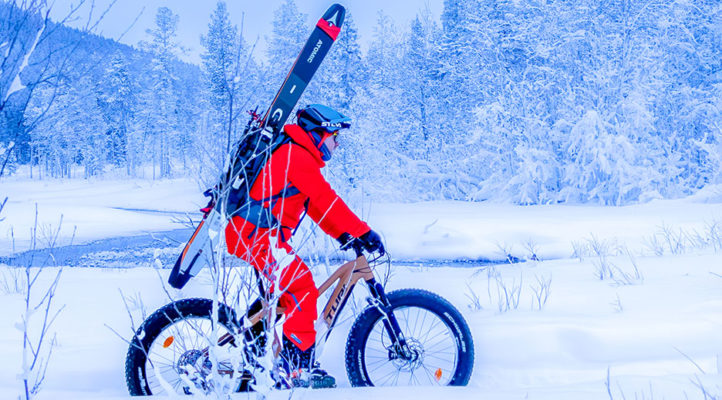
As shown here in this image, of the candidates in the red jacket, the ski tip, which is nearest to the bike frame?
the red jacket

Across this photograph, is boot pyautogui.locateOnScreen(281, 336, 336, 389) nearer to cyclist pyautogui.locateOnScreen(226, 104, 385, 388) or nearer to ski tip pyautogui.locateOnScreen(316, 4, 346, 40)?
cyclist pyautogui.locateOnScreen(226, 104, 385, 388)

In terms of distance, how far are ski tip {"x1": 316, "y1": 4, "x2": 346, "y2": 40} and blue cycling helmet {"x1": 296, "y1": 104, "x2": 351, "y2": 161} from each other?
0.65 m

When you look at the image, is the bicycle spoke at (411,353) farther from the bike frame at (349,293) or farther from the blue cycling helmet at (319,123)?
the blue cycling helmet at (319,123)

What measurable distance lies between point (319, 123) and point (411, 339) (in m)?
1.35

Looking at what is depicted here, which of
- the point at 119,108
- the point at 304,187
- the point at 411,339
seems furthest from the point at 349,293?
the point at 119,108

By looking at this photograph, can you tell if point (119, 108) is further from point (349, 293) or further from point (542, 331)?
point (349, 293)

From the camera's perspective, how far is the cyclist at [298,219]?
2.76m

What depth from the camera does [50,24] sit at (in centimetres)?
260

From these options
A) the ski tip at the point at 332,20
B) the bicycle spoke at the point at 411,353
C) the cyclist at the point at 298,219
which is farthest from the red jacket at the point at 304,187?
the ski tip at the point at 332,20

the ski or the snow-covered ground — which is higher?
the ski

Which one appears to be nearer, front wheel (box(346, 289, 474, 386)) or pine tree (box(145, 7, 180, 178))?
front wheel (box(346, 289, 474, 386))

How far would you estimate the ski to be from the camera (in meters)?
2.86

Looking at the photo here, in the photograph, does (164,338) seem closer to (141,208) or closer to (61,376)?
(61,376)

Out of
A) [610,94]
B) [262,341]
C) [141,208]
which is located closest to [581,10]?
[610,94]
